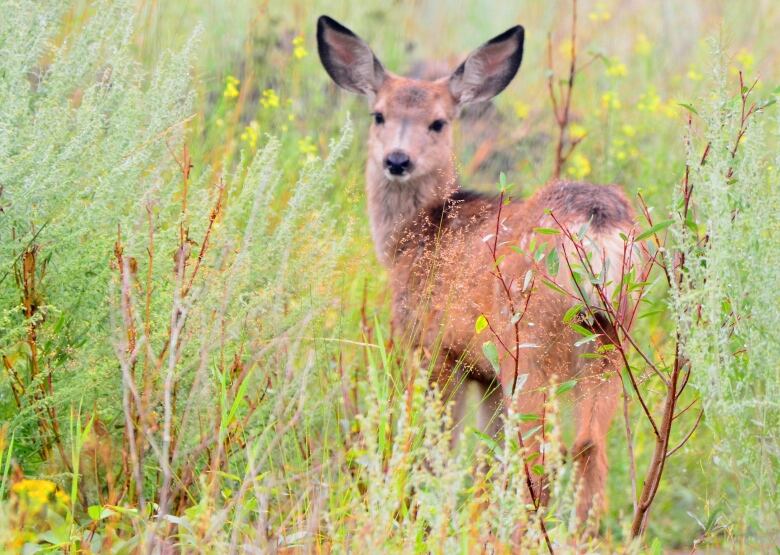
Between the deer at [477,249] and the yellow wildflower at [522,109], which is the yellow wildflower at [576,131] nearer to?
the yellow wildflower at [522,109]

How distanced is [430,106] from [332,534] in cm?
365

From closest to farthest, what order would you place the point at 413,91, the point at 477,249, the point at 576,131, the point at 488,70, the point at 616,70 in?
1. the point at 477,249
2. the point at 413,91
3. the point at 488,70
4. the point at 616,70
5. the point at 576,131

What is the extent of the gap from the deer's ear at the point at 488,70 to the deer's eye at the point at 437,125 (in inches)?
12.5

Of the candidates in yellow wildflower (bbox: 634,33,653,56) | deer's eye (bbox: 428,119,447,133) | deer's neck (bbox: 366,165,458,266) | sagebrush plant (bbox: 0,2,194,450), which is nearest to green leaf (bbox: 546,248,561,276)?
sagebrush plant (bbox: 0,2,194,450)

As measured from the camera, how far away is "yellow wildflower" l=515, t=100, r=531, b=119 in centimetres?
734

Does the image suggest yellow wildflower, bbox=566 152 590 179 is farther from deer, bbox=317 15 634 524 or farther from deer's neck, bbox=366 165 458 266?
deer's neck, bbox=366 165 458 266

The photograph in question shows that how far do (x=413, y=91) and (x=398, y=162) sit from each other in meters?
0.64

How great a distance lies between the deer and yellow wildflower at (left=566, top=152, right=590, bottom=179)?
63 cm

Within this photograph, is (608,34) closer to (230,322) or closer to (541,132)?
(541,132)

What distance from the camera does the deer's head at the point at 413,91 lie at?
5.88 m

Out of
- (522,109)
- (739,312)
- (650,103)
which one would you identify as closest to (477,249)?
(739,312)

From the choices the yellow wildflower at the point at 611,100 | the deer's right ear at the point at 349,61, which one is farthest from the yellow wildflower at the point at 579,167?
the deer's right ear at the point at 349,61

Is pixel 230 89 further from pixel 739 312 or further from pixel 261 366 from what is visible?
pixel 739 312

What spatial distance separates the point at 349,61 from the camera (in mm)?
6324
